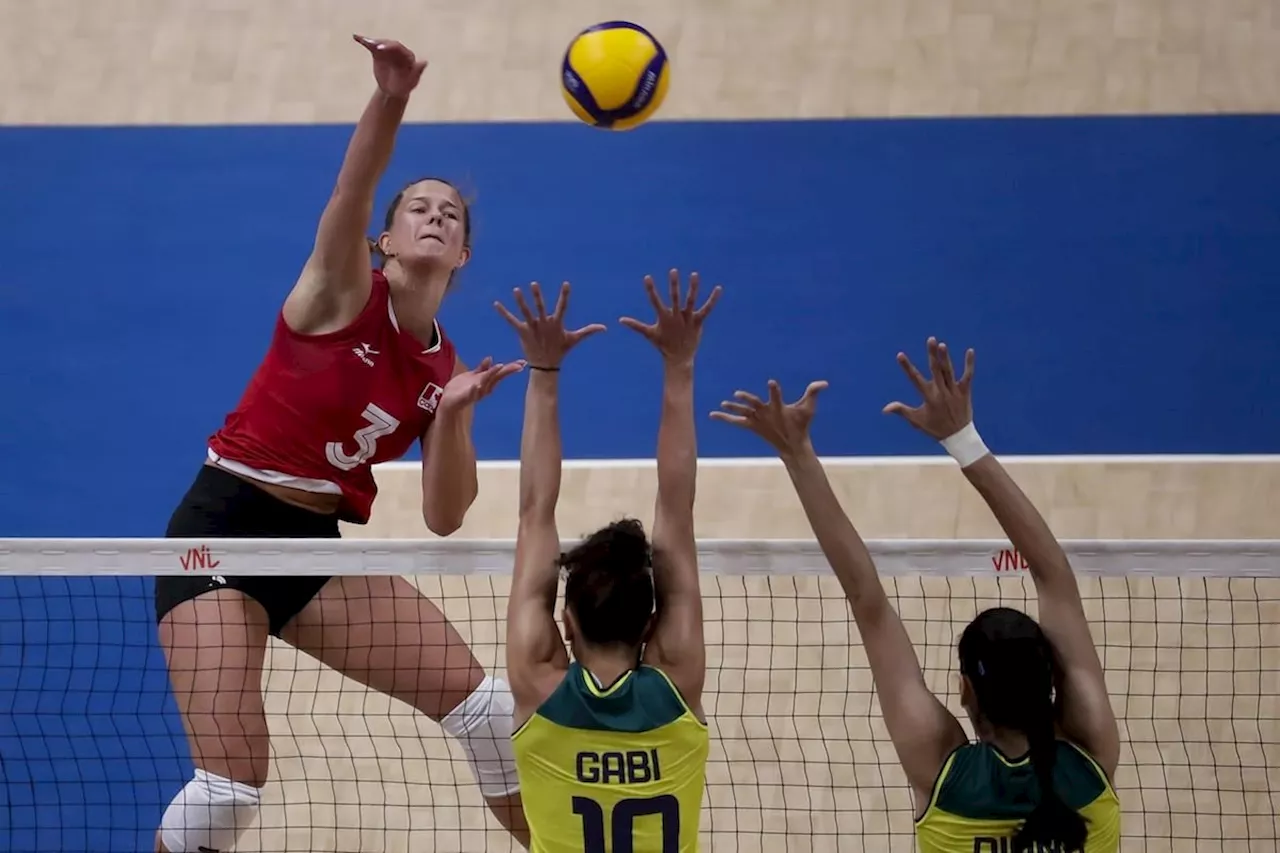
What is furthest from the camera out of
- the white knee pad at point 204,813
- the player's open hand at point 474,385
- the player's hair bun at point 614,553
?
the white knee pad at point 204,813

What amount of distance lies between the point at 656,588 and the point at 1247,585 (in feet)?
12.7

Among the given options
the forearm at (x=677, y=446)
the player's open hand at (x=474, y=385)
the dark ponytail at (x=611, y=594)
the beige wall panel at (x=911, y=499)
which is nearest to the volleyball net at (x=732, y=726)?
the beige wall panel at (x=911, y=499)

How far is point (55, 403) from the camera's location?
6.24m

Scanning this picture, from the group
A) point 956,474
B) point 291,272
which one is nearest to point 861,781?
point 956,474

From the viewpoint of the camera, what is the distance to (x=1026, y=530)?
2.85 metres

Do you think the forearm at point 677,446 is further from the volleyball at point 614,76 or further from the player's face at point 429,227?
the volleyball at point 614,76

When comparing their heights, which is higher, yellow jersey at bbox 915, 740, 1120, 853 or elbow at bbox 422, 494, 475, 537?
elbow at bbox 422, 494, 475, 537

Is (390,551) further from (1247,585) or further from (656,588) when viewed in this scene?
(1247,585)

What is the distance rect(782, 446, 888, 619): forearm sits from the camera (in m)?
2.74

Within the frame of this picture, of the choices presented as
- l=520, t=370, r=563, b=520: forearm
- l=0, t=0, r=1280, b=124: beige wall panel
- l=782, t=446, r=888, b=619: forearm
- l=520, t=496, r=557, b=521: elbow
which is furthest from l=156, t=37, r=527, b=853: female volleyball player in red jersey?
l=0, t=0, r=1280, b=124: beige wall panel

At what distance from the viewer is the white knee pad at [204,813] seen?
3492 millimetres

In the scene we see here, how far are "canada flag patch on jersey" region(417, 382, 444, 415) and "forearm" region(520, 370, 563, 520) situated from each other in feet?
2.88

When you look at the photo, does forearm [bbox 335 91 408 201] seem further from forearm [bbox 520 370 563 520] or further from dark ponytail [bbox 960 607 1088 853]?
dark ponytail [bbox 960 607 1088 853]

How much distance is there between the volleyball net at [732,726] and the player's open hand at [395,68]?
2.73m
